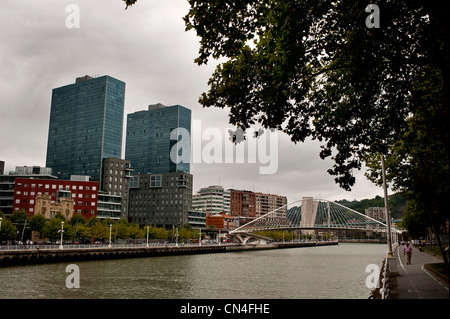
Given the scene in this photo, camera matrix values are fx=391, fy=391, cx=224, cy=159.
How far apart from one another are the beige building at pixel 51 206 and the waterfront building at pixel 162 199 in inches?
2233

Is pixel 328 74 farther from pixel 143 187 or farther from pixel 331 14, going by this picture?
pixel 143 187

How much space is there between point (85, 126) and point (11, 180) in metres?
63.4

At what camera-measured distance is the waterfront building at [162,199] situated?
162 meters

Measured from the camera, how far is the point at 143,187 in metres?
177

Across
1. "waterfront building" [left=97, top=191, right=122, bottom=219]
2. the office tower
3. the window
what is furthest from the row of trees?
the office tower

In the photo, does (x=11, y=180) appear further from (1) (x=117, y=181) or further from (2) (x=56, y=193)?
(1) (x=117, y=181)

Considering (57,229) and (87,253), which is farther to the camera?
(57,229)

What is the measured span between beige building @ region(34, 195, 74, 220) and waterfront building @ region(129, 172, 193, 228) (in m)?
56.7

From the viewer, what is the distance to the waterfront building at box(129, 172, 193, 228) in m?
162

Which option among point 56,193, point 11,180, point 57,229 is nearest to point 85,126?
point 11,180

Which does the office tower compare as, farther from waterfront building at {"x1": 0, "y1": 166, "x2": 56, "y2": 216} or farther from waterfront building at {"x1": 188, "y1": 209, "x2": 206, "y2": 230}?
waterfront building at {"x1": 188, "y1": 209, "x2": 206, "y2": 230}

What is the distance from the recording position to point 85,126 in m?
177

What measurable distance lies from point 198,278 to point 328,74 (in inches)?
1196

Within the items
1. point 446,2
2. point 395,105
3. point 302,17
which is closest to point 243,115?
point 302,17
